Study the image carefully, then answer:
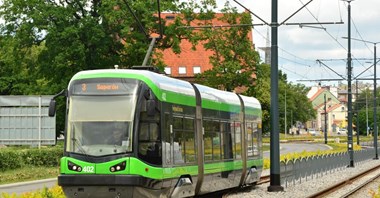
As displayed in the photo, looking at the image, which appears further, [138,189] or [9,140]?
[9,140]

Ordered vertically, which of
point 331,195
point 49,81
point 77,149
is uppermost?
point 49,81

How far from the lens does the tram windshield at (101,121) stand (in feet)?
49.1

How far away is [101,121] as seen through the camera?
1512 centimetres

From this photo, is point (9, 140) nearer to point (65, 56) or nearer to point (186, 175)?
point (65, 56)

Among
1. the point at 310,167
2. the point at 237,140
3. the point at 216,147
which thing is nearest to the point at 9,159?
the point at 310,167

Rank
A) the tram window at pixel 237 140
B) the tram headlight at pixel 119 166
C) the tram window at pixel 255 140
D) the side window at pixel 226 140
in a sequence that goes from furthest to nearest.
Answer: the tram window at pixel 255 140 < the tram window at pixel 237 140 < the side window at pixel 226 140 < the tram headlight at pixel 119 166

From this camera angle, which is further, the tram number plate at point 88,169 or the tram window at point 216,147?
the tram window at point 216,147

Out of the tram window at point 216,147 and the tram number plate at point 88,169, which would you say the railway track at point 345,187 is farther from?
the tram number plate at point 88,169

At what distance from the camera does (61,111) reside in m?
46.1

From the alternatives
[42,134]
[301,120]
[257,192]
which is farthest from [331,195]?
[301,120]

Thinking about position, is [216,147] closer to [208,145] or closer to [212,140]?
[212,140]

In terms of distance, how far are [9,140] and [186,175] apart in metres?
19.2

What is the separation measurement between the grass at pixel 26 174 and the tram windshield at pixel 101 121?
16365mm

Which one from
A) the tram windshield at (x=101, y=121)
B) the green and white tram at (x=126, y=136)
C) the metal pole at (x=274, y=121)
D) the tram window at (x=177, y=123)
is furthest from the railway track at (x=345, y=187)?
the tram windshield at (x=101, y=121)
